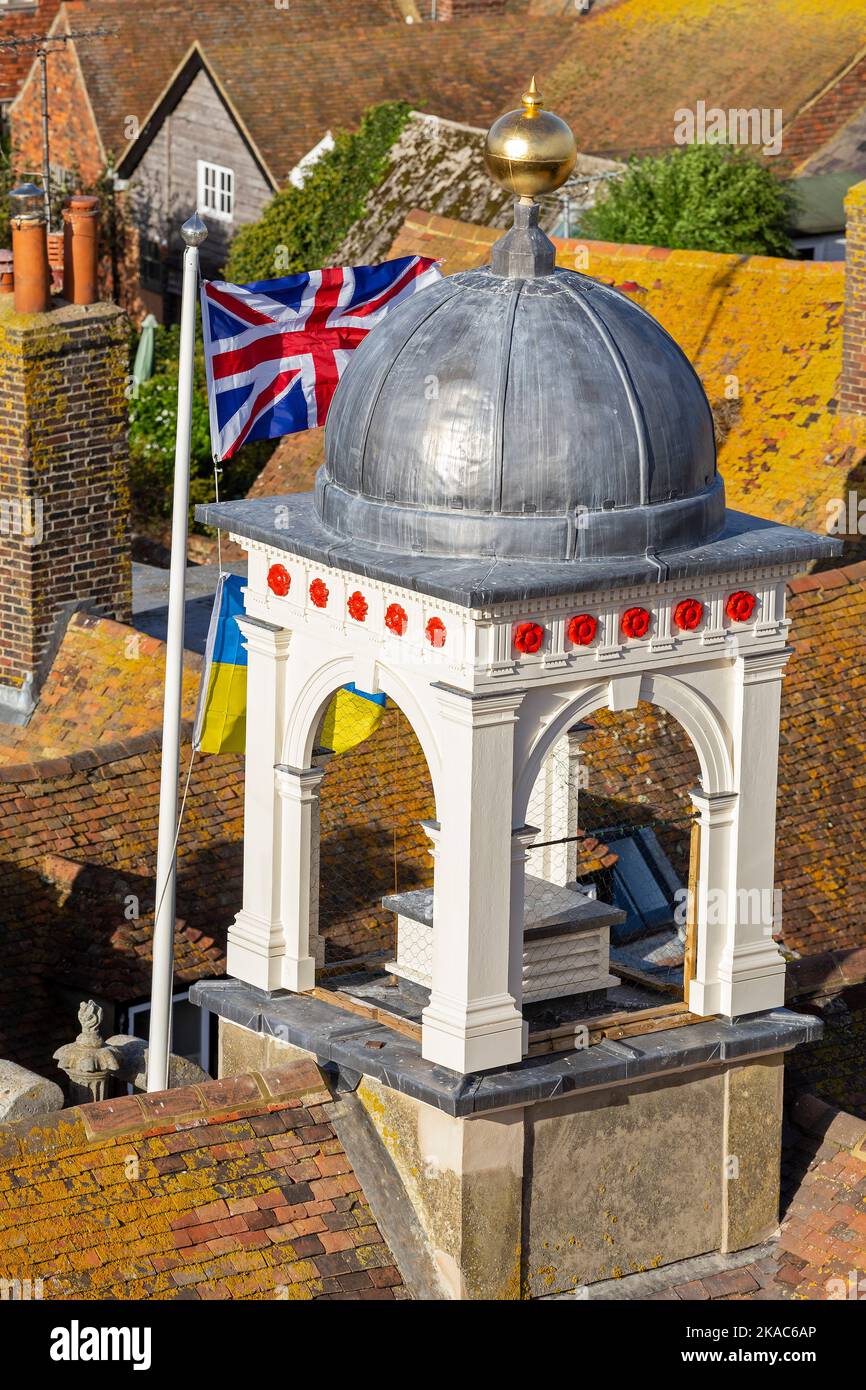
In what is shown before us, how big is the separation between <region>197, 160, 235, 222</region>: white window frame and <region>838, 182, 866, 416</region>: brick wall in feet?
111

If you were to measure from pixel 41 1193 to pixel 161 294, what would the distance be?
55255mm

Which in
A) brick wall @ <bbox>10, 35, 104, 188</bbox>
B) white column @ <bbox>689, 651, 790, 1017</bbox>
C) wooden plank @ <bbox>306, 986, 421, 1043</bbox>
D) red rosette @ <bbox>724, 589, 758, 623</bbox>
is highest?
brick wall @ <bbox>10, 35, 104, 188</bbox>

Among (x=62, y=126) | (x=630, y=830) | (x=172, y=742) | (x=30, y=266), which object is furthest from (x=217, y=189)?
(x=172, y=742)

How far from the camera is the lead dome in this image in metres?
17.3

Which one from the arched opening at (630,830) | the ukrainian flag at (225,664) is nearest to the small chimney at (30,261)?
the arched opening at (630,830)

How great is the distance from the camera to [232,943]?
Result: 19.2 metres

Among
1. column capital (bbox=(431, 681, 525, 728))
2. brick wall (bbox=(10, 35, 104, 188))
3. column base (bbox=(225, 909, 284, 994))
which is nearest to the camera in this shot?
column capital (bbox=(431, 681, 525, 728))

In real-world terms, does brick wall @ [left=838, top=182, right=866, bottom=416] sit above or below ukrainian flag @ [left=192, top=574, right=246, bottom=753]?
above

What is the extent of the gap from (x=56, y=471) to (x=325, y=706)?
1518 cm

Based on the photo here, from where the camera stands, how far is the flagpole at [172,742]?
893 inches

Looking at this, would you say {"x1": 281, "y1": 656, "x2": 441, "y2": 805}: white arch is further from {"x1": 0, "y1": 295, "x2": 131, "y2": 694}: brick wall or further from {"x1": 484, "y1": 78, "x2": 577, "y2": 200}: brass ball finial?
{"x1": 0, "y1": 295, "x2": 131, "y2": 694}: brick wall

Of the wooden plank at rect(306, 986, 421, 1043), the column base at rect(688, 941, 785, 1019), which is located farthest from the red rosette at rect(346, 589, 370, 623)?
the column base at rect(688, 941, 785, 1019)

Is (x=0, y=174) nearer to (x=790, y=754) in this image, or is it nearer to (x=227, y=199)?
(x=227, y=199)

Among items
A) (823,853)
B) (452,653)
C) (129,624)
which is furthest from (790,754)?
(452,653)
